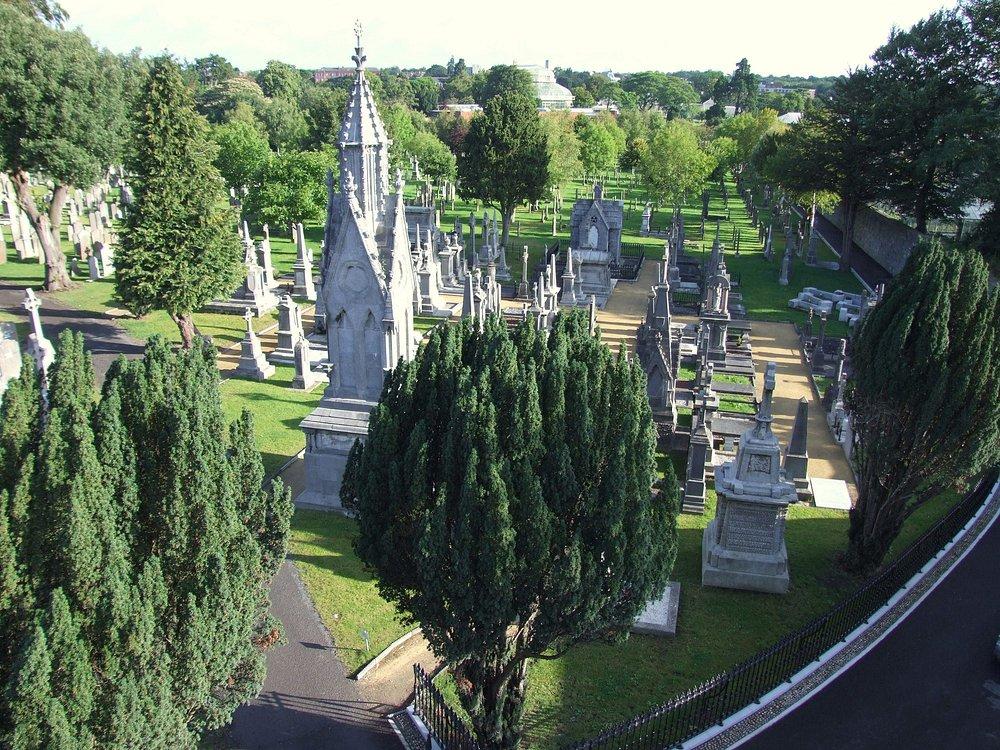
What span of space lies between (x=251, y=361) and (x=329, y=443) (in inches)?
397

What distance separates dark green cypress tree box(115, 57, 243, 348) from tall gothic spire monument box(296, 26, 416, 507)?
10.6 meters

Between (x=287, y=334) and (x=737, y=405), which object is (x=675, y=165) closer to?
(x=737, y=405)

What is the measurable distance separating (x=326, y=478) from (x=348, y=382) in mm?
2379

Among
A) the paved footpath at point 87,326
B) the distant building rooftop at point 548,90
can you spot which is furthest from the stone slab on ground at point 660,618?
the distant building rooftop at point 548,90

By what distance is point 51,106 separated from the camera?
3128 centimetres

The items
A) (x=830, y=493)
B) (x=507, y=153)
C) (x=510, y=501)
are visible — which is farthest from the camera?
(x=507, y=153)

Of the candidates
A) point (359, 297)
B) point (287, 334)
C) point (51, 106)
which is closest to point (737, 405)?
point (359, 297)

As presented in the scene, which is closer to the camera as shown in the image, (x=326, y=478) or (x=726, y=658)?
(x=726, y=658)

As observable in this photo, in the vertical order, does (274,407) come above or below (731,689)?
above

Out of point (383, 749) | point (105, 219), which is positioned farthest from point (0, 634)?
point (105, 219)

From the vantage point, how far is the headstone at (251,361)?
2638cm

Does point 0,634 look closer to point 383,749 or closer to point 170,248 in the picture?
point 383,749

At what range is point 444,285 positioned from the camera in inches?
1545

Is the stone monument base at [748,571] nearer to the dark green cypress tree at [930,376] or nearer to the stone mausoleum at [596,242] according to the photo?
the dark green cypress tree at [930,376]
